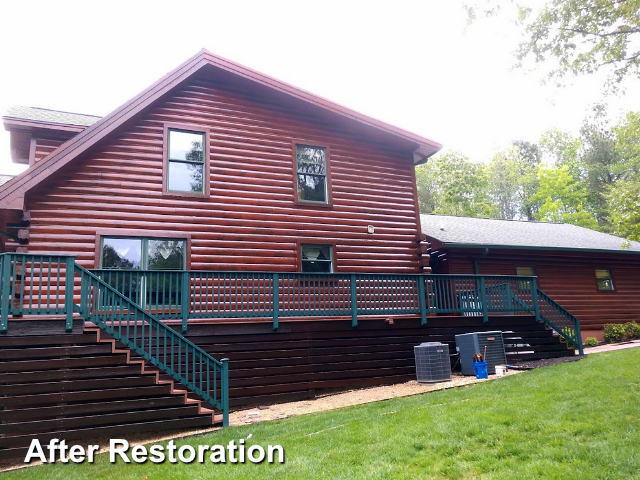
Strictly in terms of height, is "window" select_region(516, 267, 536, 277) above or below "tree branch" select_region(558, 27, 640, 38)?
below

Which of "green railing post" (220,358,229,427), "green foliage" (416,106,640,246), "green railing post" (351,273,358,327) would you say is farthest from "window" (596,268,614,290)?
"green railing post" (220,358,229,427)

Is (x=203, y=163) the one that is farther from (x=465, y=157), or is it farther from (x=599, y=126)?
(x=599, y=126)

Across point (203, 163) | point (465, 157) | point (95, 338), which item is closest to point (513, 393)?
point (95, 338)

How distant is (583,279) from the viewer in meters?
20.7

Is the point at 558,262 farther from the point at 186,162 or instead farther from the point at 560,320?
the point at 186,162

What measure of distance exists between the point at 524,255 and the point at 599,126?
1303 inches

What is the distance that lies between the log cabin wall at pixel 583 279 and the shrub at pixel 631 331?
0.61 meters

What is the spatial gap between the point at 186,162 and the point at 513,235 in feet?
46.7

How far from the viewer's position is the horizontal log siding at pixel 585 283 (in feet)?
64.1

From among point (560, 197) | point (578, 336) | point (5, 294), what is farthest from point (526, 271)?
point (560, 197)

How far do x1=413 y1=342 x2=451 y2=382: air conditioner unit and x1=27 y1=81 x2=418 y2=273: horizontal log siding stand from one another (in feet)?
11.1

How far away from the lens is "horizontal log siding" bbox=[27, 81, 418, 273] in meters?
11.6

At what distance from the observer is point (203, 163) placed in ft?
43.0

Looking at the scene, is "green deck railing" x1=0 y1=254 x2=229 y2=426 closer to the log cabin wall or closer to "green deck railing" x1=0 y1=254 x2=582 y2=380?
"green deck railing" x1=0 y1=254 x2=582 y2=380
